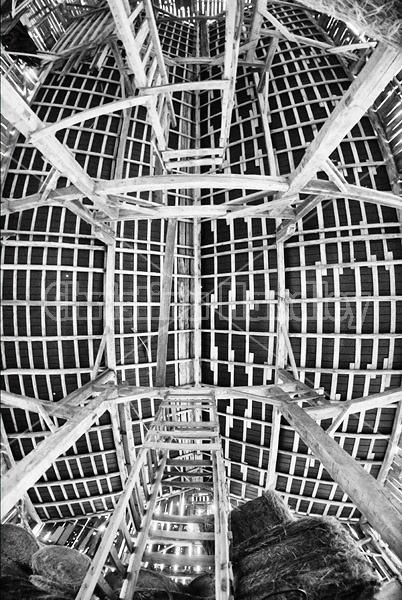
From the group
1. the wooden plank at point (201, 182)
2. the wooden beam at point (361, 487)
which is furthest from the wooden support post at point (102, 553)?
the wooden plank at point (201, 182)

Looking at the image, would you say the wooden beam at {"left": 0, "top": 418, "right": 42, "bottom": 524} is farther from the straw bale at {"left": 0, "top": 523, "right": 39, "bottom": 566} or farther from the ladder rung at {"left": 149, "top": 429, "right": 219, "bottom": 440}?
the ladder rung at {"left": 149, "top": 429, "right": 219, "bottom": 440}

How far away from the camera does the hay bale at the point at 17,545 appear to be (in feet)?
15.9

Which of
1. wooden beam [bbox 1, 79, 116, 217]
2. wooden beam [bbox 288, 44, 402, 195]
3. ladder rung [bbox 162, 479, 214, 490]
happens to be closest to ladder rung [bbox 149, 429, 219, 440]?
ladder rung [bbox 162, 479, 214, 490]

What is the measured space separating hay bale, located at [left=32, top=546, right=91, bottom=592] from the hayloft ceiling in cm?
433

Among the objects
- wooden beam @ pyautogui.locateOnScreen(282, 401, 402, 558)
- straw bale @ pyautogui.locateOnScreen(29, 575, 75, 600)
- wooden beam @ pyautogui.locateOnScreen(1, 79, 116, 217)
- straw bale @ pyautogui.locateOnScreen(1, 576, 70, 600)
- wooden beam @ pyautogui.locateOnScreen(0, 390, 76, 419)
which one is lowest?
straw bale @ pyautogui.locateOnScreen(29, 575, 75, 600)

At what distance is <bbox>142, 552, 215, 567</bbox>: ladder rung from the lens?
4.55m

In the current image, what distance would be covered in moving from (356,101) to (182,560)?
6.88 metres

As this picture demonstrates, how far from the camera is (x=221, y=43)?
13.5 metres

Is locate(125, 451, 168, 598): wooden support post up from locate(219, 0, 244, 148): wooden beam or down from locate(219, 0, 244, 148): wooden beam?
down

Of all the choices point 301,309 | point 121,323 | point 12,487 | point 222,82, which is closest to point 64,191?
point 222,82

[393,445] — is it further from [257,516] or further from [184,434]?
[184,434]

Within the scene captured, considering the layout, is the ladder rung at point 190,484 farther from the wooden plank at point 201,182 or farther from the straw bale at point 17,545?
the wooden plank at point 201,182

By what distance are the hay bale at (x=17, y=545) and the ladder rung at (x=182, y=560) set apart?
184 cm

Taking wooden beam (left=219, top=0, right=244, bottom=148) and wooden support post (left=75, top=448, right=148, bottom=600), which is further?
wooden beam (left=219, top=0, right=244, bottom=148)
